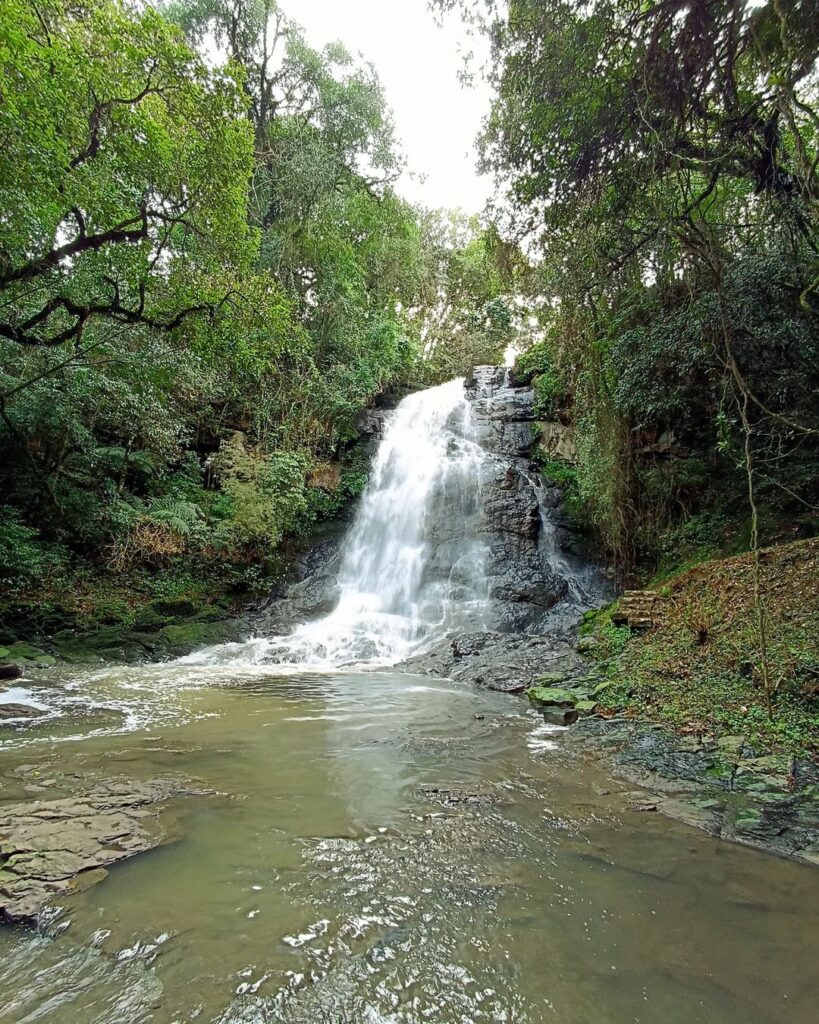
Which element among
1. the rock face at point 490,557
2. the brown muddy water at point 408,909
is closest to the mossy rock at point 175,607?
the rock face at point 490,557

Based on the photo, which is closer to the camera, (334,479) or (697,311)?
(697,311)

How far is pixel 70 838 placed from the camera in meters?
2.20

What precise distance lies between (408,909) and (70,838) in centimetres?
153

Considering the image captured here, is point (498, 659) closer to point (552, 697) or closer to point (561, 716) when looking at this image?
point (552, 697)

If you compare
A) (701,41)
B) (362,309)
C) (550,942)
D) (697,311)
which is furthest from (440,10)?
(362,309)

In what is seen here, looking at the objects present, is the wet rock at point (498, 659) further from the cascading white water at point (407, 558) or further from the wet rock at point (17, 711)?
the wet rock at point (17, 711)

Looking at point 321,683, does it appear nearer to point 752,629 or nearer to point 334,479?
point 752,629

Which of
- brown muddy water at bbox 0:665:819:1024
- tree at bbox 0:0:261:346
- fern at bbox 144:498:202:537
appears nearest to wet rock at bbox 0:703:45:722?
brown muddy water at bbox 0:665:819:1024

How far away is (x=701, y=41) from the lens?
486 centimetres

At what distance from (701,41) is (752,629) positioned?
585 centimetres

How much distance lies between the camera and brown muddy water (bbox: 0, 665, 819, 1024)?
150 cm

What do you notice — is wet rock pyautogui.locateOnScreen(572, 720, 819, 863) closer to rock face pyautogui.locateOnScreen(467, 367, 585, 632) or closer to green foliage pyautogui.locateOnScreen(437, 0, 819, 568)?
green foliage pyautogui.locateOnScreen(437, 0, 819, 568)

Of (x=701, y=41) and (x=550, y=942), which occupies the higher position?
(x=701, y=41)

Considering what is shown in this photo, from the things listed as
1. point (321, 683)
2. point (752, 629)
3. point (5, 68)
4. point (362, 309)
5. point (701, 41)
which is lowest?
point (321, 683)
